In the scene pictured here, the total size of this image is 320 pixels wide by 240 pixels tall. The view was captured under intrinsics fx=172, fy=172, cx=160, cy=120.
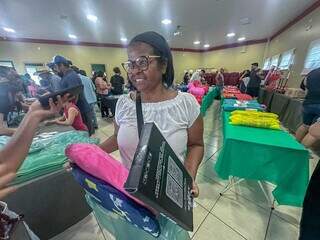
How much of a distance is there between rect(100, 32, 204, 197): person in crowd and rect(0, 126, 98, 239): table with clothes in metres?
0.71

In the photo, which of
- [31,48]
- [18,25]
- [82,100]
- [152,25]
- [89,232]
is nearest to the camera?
[89,232]

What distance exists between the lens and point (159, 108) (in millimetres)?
839

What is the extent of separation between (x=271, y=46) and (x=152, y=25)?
6268mm

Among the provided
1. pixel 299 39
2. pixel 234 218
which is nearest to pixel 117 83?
pixel 234 218

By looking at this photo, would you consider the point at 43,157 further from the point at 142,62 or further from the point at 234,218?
the point at 234,218

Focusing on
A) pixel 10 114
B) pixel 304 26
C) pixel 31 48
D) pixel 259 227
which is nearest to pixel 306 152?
pixel 259 227

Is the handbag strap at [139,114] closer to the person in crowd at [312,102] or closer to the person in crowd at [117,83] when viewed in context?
the person in crowd at [312,102]

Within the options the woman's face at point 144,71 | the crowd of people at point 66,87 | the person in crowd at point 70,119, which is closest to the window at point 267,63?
the crowd of people at point 66,87

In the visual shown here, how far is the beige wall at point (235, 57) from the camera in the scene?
9925 mm

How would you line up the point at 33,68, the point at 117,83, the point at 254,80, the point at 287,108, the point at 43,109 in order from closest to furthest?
the point at 43,109
the point at 287,108
the point at 117,83
the point at 254,80
the point at 33,68

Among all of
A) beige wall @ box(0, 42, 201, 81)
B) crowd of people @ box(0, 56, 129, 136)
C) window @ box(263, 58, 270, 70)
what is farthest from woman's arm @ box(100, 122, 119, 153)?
window @ box(263, 58, 270, 70)

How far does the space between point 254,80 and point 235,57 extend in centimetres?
623

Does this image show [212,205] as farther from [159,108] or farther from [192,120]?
[159,108]

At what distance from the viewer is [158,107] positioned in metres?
0.84
